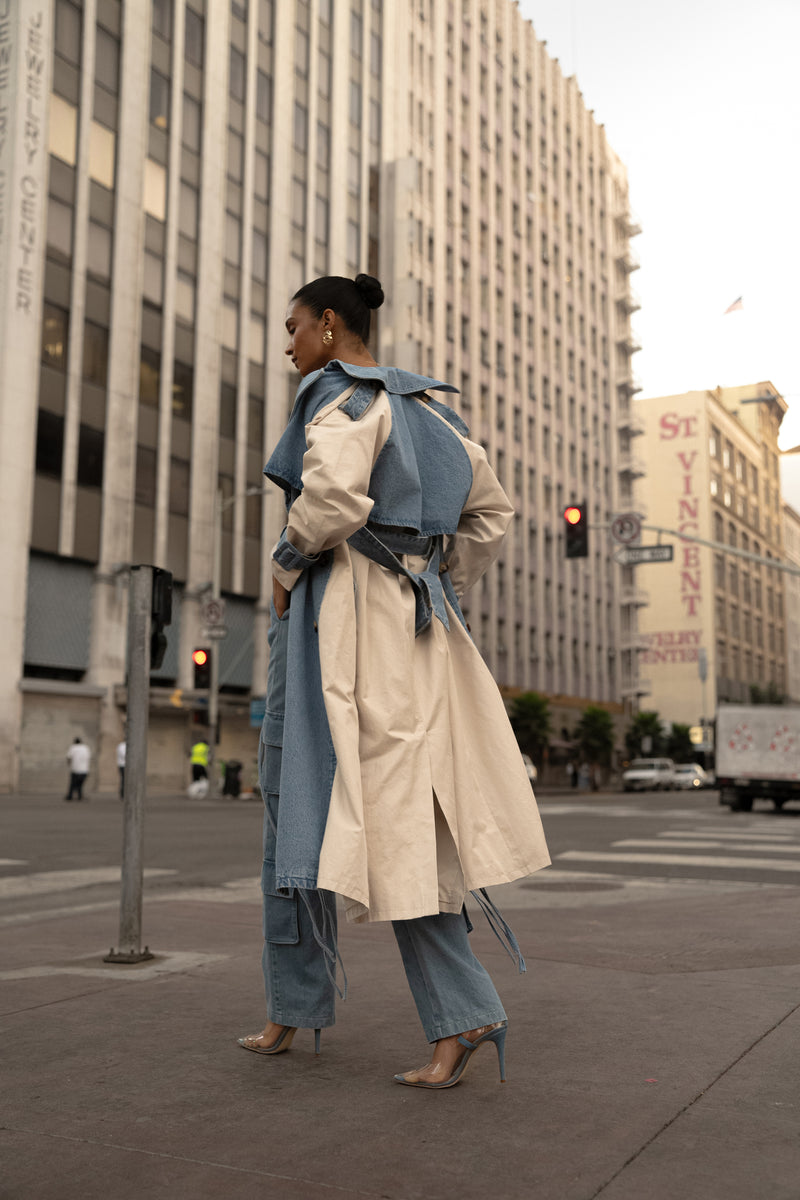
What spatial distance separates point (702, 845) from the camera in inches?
476

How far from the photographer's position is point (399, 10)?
4853cm

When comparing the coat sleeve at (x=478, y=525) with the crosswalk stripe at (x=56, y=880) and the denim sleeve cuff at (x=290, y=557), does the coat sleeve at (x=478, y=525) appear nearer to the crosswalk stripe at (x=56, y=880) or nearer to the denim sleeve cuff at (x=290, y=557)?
the denim sleeve cuff at (x=290, y=557)

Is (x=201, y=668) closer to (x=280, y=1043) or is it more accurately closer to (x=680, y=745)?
(x=280, y=1043)

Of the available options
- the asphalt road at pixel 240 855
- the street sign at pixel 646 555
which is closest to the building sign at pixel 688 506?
the street sign at pixel 646 555

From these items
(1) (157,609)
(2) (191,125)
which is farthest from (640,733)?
(1) (157,609)

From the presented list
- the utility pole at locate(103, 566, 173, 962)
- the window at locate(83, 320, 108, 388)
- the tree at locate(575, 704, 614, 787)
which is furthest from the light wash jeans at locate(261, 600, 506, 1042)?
the tree at locate(575, 704, 614, 787)

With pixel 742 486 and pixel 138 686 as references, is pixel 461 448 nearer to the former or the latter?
A: pixel 138 686

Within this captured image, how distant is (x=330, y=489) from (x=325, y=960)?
4.27 feet

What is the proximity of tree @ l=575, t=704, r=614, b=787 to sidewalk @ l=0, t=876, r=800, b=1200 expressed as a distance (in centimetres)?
5278

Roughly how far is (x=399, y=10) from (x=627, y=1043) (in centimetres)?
5231

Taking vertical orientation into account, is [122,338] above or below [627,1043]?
above

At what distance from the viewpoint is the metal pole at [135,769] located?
15.8 ft

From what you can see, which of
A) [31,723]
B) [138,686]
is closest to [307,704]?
[138,686]

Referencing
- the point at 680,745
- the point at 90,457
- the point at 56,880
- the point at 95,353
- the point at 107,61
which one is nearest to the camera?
the point at 56,880
